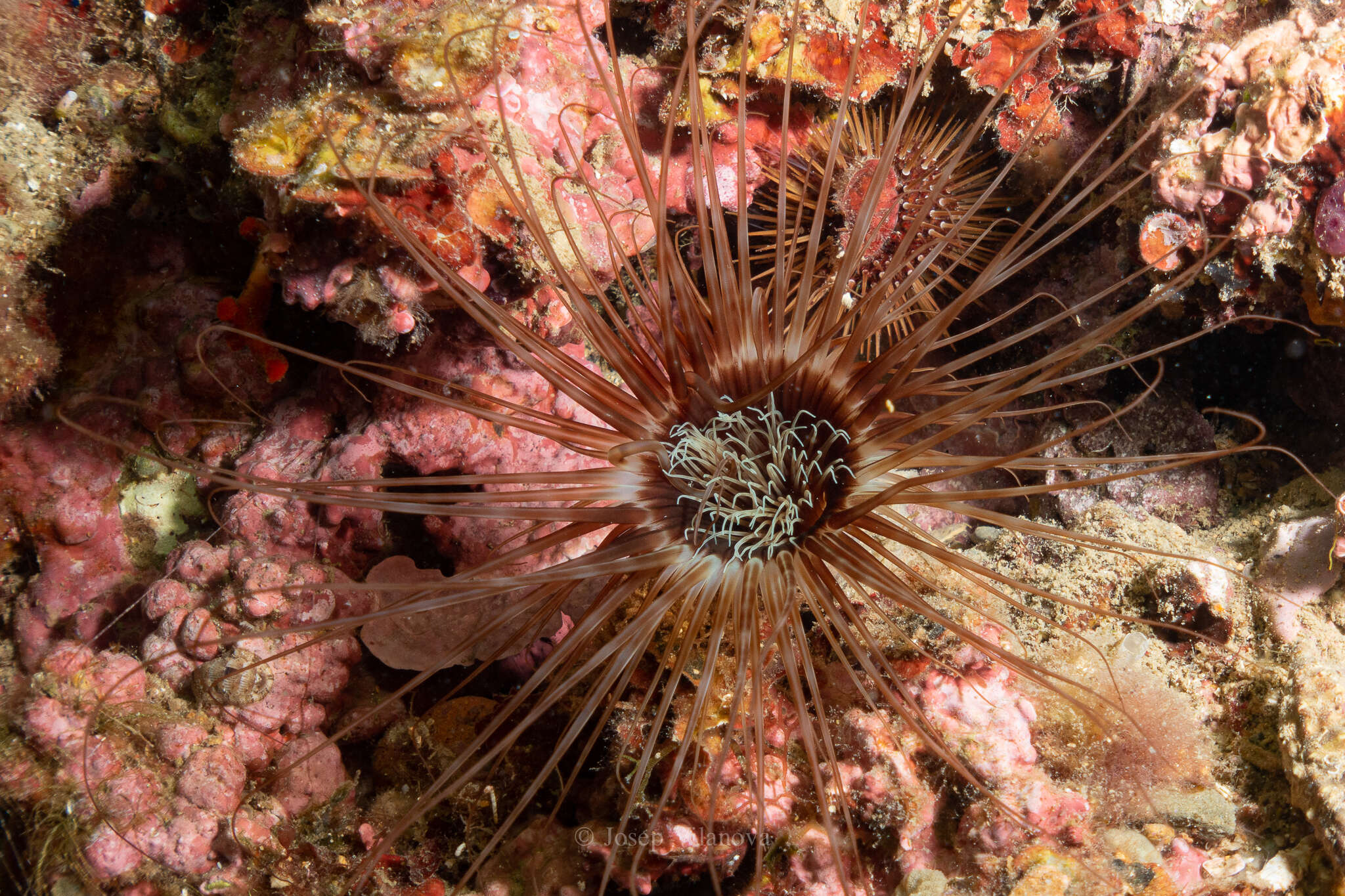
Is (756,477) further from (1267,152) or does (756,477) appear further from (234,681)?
(234,681)

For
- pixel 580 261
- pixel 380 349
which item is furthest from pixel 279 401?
pixel 580 261

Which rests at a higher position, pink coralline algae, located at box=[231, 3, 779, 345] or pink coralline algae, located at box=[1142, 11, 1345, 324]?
pink coralline algae, located at box=[1142, 11, 1345, 324]

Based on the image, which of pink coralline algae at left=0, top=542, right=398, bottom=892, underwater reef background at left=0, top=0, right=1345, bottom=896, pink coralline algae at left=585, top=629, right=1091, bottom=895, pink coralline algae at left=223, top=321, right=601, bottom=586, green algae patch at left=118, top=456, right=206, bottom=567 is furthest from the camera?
green algae patch at left=118, top=456, right=206, bottom=567

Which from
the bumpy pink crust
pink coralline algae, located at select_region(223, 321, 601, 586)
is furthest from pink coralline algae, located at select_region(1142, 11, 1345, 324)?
the bumpy pink crust

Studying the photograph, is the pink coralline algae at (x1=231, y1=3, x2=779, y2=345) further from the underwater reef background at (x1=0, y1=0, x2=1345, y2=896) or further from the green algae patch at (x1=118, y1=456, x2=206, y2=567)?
the green algae patch at (x1=118, y1=456, x2=206, y2=567)

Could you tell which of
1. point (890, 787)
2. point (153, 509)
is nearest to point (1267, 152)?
point (890, 787)

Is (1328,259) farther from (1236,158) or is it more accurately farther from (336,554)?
(336,554)
